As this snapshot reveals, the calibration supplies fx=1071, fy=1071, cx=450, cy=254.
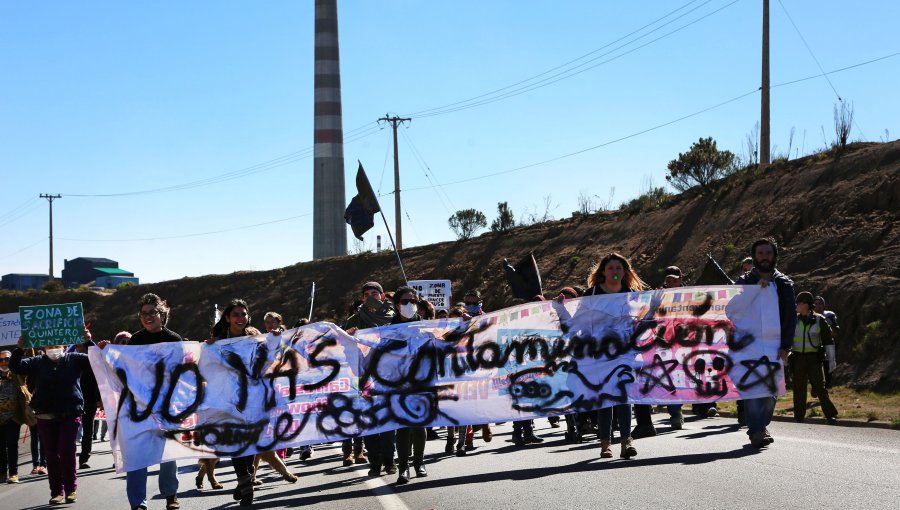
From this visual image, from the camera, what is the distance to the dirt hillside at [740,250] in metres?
25.0

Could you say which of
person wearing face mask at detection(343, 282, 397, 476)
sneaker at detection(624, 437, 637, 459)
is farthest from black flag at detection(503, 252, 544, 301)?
sneaker at detection(624, 437, 637, 459)

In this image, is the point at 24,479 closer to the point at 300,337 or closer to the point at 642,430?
the point at 300,337

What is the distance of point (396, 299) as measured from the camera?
1134 centimetres

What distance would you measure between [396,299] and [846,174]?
2578cm

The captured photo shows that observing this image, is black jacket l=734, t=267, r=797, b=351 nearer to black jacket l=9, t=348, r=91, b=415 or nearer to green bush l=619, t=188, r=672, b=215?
black jacket l=9, t=348, r=91, b=415

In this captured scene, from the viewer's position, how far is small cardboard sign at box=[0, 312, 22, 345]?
4087 cm

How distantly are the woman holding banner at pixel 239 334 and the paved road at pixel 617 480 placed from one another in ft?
0.65

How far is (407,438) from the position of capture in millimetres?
10789

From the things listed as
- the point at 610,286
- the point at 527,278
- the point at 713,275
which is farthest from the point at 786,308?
the point at 527,278

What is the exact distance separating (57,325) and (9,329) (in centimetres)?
2329

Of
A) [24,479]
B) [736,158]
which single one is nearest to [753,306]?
[24,479]

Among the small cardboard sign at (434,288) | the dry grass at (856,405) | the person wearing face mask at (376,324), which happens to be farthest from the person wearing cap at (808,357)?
the small cardboard sign at (434,288)

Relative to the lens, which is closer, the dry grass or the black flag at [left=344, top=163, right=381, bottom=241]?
the dry grass

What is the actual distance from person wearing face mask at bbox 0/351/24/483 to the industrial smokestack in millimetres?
57655
